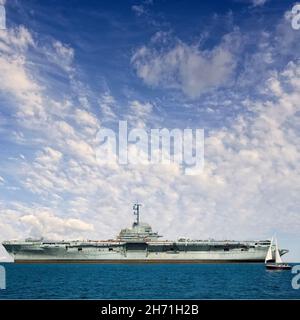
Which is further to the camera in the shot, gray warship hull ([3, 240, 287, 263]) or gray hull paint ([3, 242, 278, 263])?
gray hull paint ([3, 242, 278, 263])

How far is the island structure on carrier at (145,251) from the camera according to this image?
9875 centimetres

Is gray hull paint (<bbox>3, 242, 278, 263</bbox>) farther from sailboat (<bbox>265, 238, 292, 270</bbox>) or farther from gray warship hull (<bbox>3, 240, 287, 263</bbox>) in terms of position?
sailboat (<bbox>265, 238, 292, 270</bbox>)

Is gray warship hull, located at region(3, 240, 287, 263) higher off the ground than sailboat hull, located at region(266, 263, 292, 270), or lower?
higher

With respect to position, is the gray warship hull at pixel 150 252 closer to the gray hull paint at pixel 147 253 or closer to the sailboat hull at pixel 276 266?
the gray hull paint at pixel 147 253

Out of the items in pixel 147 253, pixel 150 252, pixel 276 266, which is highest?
pixel 150 252

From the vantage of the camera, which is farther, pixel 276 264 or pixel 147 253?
pixel 147 253

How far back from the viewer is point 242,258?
330 feet

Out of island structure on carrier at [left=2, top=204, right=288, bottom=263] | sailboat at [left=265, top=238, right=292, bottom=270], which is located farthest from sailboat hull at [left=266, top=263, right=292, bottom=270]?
island structure on carrier at [left=2, top=204, right=288, bottom=263]

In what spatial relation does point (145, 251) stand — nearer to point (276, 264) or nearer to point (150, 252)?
point (150, 252)

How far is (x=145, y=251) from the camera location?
10175cm

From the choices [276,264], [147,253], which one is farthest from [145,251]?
[276,264]

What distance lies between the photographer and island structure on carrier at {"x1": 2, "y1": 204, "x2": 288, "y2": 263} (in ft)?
324

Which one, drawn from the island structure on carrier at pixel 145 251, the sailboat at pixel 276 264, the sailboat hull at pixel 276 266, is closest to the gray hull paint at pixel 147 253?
the island structure on carrier at pixel 145 251
